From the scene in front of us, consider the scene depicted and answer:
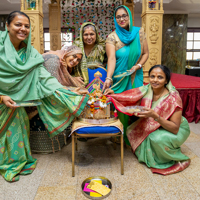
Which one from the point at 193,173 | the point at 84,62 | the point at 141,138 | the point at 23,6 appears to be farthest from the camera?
the point at 23,6

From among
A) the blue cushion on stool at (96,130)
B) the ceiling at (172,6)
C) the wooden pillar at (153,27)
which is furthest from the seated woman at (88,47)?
the ceiling at (172,6)

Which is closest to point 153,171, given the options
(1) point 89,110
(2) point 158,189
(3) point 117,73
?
(2) point 158,189

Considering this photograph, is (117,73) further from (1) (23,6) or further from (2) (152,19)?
(1) (23,6)

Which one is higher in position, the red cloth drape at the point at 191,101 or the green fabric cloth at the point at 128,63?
the green fabric cloth at the point at 128,63

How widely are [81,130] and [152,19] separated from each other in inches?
157

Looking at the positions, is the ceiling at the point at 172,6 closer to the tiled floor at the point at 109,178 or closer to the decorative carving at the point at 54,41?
the decorative carving at the point at 54,41

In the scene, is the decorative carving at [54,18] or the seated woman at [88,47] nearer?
the seated woman at [88,47]

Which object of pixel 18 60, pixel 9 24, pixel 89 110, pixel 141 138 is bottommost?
pixel 141 138

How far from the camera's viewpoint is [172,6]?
8008 millimetres

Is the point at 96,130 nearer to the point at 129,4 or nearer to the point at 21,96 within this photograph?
the point at 21,96

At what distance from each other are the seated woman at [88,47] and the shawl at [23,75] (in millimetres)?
503

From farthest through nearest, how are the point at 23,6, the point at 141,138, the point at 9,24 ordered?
the point at 23,6, the point at 141,138, the point at 9,24

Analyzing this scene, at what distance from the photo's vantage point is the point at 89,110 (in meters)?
2.05

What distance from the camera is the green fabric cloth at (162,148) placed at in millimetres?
1977
